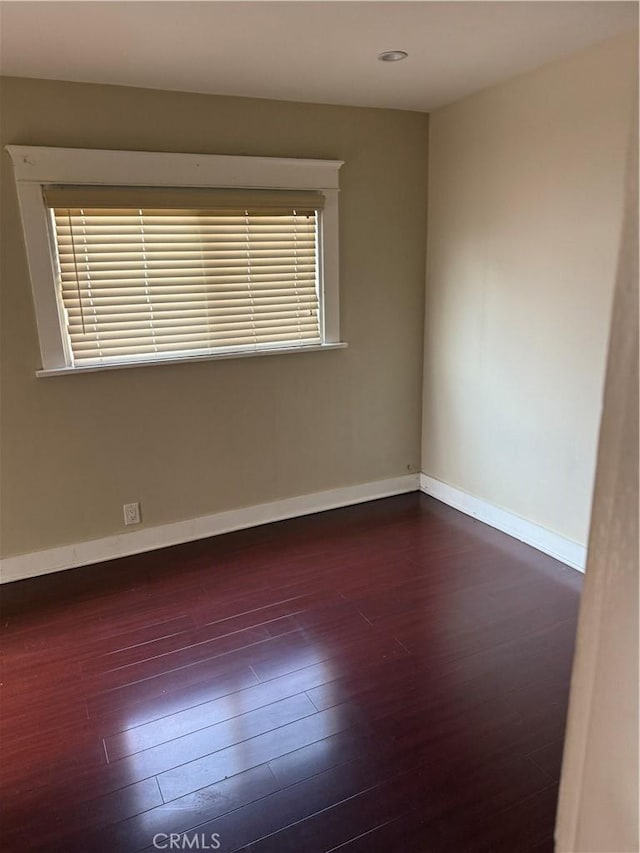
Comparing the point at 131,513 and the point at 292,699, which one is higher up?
the point at 131,513

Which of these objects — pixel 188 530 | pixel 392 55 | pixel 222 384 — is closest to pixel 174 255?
pixel 222 384

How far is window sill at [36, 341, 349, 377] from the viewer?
2.82m

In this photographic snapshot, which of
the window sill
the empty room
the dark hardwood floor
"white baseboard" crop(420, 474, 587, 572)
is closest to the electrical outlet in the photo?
the empty room

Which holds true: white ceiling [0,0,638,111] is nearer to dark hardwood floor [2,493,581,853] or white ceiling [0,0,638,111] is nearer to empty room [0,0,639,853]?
empty room [0,0,639,853]

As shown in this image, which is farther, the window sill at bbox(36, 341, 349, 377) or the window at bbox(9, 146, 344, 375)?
the window sill at bbox(36, 341, 349, 377)

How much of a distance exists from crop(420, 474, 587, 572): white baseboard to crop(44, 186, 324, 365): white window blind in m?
1.34

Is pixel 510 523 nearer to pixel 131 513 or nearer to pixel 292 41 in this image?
pixel 131 513

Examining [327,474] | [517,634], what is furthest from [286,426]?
[517,634]

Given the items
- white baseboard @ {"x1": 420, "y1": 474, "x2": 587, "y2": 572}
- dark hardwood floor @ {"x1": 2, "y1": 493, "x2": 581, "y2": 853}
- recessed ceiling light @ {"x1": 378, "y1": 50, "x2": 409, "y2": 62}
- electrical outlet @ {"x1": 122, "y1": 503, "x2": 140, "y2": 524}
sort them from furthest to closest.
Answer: electrical outlet @ {"x1": 122, "y1": 503, "x2": 140, "y2": 524} < white baseboard @ {"x1": 420, "y1": 474, "x2": 587, "y2": 572} < recessed ceiling light @ {"x1": 378, "y1": 50, "x2": 409, "y2": 62} < dark hardwood floor @ {"x1": 2, "y1": 493, "x2": 581, "y2": 853}

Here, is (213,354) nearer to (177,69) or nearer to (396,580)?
(177,69)

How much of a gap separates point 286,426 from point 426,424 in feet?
3.34

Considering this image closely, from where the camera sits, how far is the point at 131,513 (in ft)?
10.3

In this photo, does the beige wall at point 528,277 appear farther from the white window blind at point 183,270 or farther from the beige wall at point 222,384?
the white window blind at point 183,270

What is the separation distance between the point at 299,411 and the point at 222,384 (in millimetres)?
517
